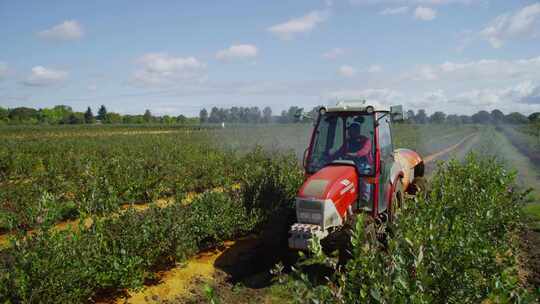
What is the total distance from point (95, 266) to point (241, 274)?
224 centimetres

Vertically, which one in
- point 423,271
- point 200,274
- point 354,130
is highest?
point 354,130

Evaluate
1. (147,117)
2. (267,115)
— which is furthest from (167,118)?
(267,115)

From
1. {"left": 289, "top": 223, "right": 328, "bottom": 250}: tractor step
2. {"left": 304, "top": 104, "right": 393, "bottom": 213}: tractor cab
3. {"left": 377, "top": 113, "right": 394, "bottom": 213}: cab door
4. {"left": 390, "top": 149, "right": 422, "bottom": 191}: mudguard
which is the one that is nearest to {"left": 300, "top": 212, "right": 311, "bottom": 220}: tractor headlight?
{"left": 289, "top": 223, "right": 328, "bottom": 250}: tractor step

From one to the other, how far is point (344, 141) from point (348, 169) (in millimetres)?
655

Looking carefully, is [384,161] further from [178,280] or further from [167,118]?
[167,118]

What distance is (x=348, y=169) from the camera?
19.0 ft

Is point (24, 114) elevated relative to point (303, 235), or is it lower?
elevated

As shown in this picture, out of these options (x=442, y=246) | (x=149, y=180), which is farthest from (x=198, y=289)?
(x=149, y=180)

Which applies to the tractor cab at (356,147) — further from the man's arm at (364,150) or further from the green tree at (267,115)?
the green tree at (267,115)

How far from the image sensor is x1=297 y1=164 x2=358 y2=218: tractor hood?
514cm

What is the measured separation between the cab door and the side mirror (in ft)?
0.63

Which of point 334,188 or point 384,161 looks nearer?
point 334,188

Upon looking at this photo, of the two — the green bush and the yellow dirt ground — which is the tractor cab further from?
the yellow dirt ground

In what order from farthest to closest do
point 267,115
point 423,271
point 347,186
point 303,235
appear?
point 267,115 < point 347,186 < point 303,235 < point 423,271
